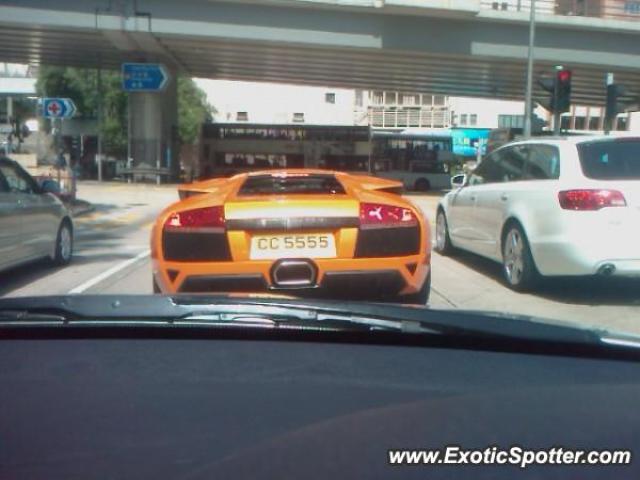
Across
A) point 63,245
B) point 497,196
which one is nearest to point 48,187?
point 63,245

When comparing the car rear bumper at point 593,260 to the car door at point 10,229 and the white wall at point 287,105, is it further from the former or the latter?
the white wall at point 287,105

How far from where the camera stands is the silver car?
9.67 meters

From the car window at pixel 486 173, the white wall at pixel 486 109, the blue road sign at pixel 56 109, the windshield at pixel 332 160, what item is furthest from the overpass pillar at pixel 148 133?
the white wall at pixel 486 109

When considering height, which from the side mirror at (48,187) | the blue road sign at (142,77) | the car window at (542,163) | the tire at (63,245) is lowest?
the tire at (63,245)

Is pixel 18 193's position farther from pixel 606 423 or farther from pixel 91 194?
pixel 91 194

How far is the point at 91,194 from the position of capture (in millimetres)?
31609

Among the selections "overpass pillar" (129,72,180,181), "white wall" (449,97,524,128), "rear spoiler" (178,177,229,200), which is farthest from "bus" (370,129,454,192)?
"white wall" (449,97,524,128)

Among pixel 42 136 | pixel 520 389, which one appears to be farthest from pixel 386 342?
pixel 42 136

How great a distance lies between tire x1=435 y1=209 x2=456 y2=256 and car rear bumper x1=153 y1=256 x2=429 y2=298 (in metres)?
5.95

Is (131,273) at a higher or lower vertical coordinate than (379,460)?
lower

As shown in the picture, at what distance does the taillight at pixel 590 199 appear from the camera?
8.02 m

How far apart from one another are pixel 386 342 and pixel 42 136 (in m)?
65.1

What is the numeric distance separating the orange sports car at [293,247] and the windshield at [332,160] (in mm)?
13

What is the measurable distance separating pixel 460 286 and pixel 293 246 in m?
4.05
